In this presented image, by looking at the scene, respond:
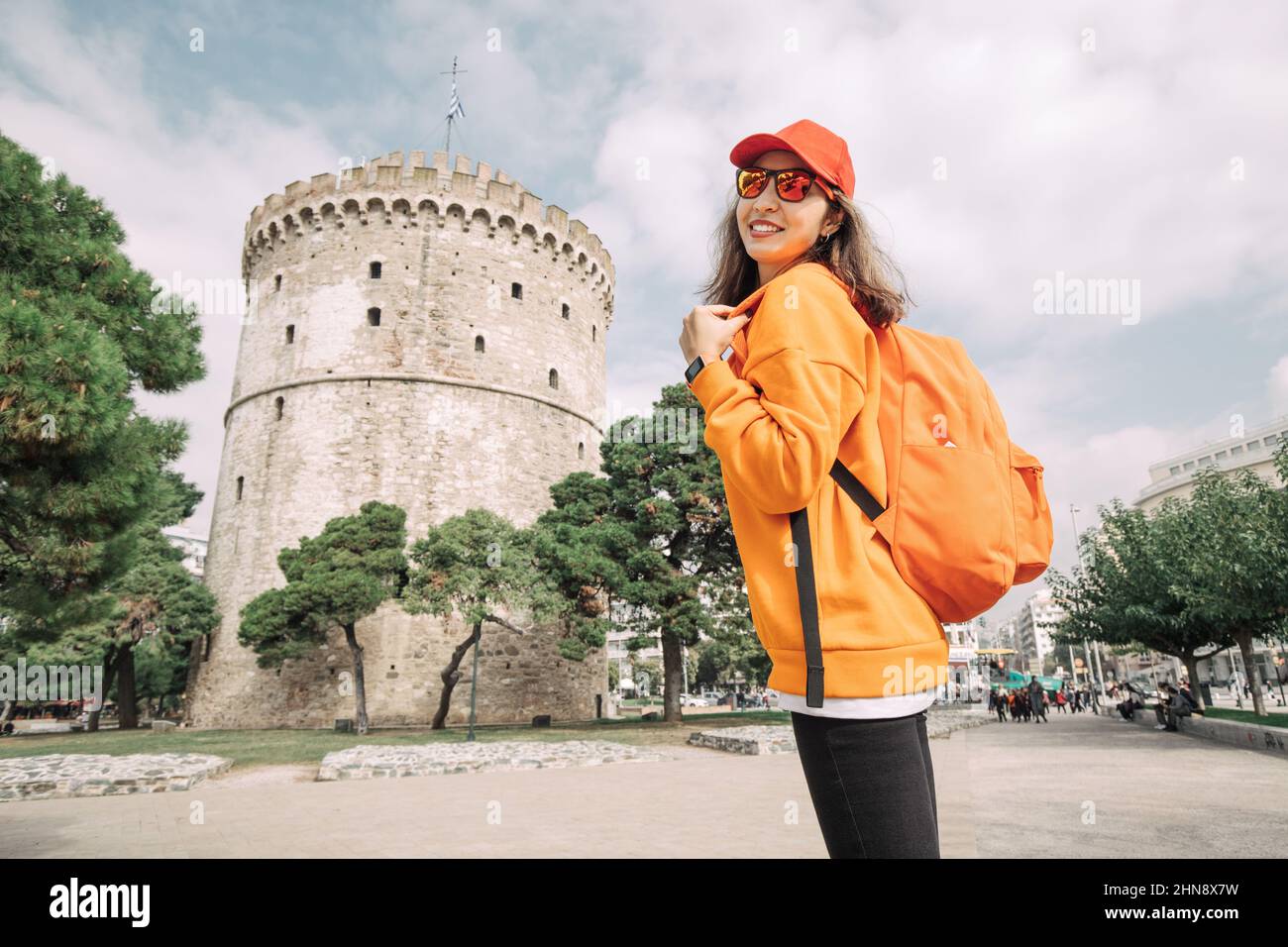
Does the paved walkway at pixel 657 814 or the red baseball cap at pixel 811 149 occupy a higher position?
the red baseball cap at pixel 811 149

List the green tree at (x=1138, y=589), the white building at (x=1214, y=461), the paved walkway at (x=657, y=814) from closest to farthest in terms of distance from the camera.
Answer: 1. the paved walkway at (x=657, y=814)
2. the green tree at (x=1138, y=589)
3. the white building at (x=1214, y=461)

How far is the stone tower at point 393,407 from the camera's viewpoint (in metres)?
22.7

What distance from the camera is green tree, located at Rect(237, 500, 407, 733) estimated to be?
19203 mm

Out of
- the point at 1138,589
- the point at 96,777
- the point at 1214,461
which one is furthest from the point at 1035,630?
the point at 96,777

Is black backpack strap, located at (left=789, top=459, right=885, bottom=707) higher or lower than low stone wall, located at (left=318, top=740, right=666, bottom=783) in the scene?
higher

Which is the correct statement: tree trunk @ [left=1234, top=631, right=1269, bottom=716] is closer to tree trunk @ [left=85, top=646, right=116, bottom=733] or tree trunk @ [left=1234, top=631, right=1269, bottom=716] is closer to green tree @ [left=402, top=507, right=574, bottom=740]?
green tree @ [left=402, top=507, right=574, bottom=740]

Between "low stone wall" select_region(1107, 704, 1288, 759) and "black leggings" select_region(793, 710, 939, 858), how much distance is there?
42.6 ft

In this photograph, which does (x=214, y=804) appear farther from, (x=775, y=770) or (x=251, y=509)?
(x=251, y=509)

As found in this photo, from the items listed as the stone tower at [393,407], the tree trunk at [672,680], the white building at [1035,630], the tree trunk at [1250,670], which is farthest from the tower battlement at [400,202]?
the white building at [1035,630]

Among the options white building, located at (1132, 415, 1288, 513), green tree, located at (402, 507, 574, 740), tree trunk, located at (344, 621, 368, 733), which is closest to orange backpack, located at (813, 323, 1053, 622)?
green tree, located at (402, 507, 574, 740)

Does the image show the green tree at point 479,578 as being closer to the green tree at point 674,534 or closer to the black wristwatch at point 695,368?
the green tree at point 674,534

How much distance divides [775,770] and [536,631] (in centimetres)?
1499

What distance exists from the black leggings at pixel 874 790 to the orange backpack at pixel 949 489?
26 centimetres
